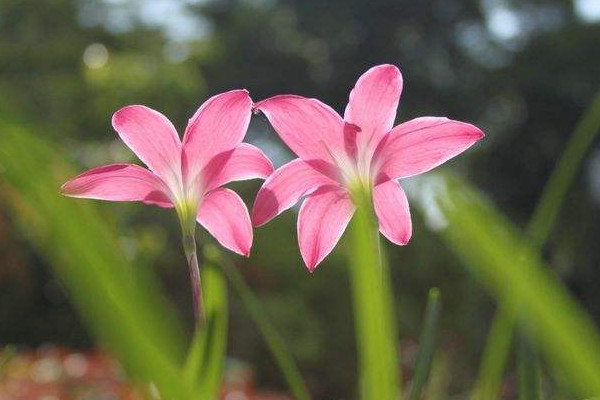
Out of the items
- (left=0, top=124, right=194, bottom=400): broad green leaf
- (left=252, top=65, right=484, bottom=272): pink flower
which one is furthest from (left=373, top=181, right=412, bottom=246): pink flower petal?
(left=0, top=124, right=194, bottom=400): broad green leaf

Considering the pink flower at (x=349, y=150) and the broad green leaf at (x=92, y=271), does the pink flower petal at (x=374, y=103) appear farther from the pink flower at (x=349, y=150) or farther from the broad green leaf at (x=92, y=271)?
the broad green leaf at (x=92, y=271)

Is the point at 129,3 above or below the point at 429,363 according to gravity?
above

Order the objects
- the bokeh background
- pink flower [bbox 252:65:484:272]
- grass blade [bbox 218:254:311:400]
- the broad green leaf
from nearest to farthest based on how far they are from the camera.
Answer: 1. the broad green leaf
2. pink flower [bbox 252:65:484:272]
3. grass blade [bbox 218:254:311:400]
4. the bokeh background

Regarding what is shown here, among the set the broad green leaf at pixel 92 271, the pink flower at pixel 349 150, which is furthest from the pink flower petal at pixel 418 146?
the broad green leaf at pixel 92 271

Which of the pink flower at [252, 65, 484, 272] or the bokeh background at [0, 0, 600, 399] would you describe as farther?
the bokeh background at [0, 0, 600, 399]

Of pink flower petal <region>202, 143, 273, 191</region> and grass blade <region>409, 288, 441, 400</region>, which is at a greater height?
pink flower petal <region>202, 143, 273, 191</region>

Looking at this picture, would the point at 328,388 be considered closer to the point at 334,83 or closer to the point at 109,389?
the point at 109,389

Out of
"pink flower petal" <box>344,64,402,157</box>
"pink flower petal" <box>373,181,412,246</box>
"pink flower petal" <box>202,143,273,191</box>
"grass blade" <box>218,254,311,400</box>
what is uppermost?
"pink flower petal" <box>344,64,402,157</box>

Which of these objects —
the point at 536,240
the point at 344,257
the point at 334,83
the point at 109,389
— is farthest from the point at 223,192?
the point at 334,83

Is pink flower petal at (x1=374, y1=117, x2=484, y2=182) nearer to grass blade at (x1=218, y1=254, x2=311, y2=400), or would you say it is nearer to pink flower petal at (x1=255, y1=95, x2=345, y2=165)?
pink flower petal at (x1=255, y1=95, x2=345, y2=165)
